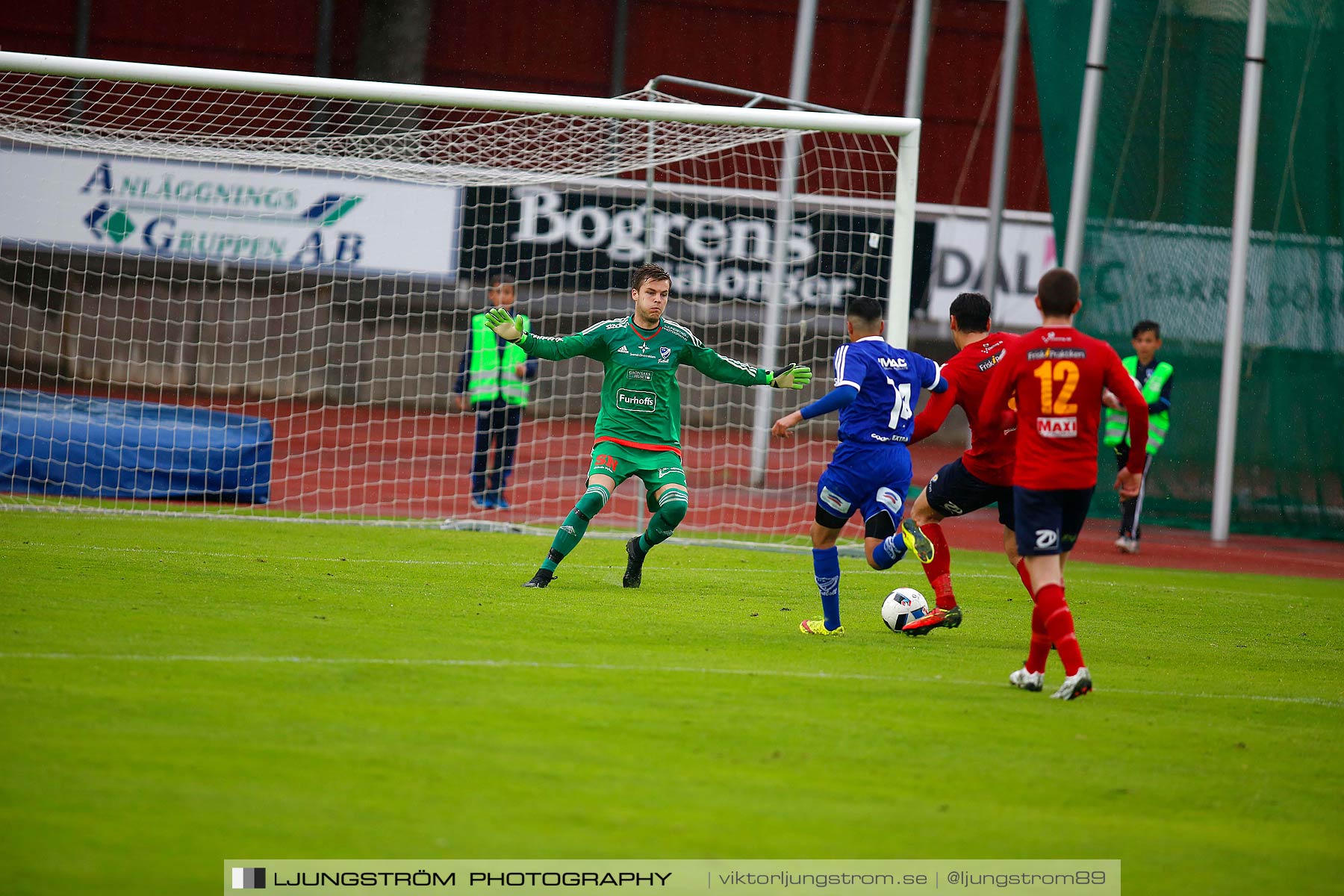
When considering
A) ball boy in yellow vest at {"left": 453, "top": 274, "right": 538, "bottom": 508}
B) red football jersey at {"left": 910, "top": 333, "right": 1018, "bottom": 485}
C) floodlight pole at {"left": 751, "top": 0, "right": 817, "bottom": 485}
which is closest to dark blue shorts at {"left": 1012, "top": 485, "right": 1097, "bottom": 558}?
red football jersey at {"left": 910, "top": 333, "right": 1018, "bottom": 485}

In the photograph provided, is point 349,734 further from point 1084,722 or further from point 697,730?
point 1084,722

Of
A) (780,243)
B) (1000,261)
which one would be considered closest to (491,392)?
(780,243)

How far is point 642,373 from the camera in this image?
8.31 metres

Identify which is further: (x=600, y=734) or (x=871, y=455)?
(x=871, y=455)

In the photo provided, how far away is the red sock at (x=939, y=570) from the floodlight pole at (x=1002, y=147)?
10.9 meters

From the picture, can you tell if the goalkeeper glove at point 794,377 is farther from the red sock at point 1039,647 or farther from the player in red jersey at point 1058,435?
the red sock at point 1039,647

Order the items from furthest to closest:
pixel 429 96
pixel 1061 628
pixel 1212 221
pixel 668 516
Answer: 1. pixel 1212 221
2. pixel 429 96
3. pixel 668 516
4. pixel 1061 628

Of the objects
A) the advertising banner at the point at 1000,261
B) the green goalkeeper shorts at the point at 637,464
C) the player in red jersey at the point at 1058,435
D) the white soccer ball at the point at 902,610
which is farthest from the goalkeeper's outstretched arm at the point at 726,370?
the advertising banner at the point at 1000,261

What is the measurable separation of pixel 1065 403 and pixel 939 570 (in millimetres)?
1948

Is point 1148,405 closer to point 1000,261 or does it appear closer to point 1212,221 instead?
point 1212,221

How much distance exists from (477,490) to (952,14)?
17.4 metres

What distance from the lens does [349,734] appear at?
14.4ft

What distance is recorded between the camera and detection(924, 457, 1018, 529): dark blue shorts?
272 inches

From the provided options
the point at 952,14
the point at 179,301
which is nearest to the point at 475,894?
the point at 179,301
